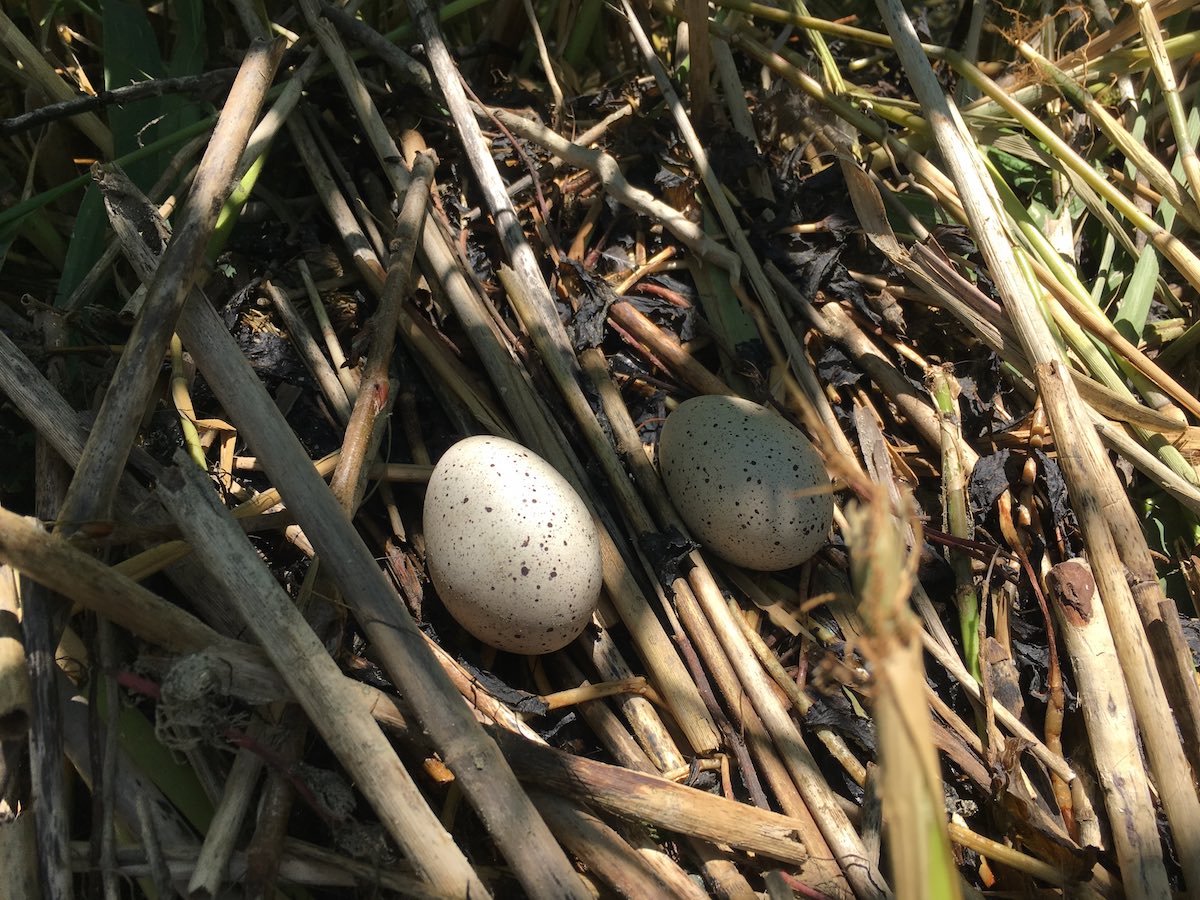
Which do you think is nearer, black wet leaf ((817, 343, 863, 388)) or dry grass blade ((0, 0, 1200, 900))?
dry grass blade ((0, 0, 1200, 900))

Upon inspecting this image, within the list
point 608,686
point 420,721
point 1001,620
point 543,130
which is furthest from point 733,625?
point 543,130

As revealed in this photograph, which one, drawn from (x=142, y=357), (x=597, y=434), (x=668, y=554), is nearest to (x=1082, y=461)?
(x=668, y=554)

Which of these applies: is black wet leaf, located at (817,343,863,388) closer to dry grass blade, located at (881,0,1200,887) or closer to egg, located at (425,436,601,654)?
dry grass blade, located at (881,0,1200,887)

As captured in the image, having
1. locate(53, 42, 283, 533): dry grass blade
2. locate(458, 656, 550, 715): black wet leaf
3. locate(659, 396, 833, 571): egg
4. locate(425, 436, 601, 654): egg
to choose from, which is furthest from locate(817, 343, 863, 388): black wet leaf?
locate(53, 42, 283, 533): dry grass blade

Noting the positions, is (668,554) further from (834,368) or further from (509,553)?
(834,368)

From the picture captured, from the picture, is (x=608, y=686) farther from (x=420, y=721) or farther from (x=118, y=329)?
(x=118, y=329)

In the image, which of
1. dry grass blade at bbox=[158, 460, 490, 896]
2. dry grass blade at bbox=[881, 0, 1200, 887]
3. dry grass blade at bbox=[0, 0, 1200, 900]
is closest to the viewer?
dry grass blade at bbox=[158, 460, 490, 896]

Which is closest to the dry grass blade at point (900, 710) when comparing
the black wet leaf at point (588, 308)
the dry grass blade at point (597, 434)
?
the dry grass blade at point (597, 434)
